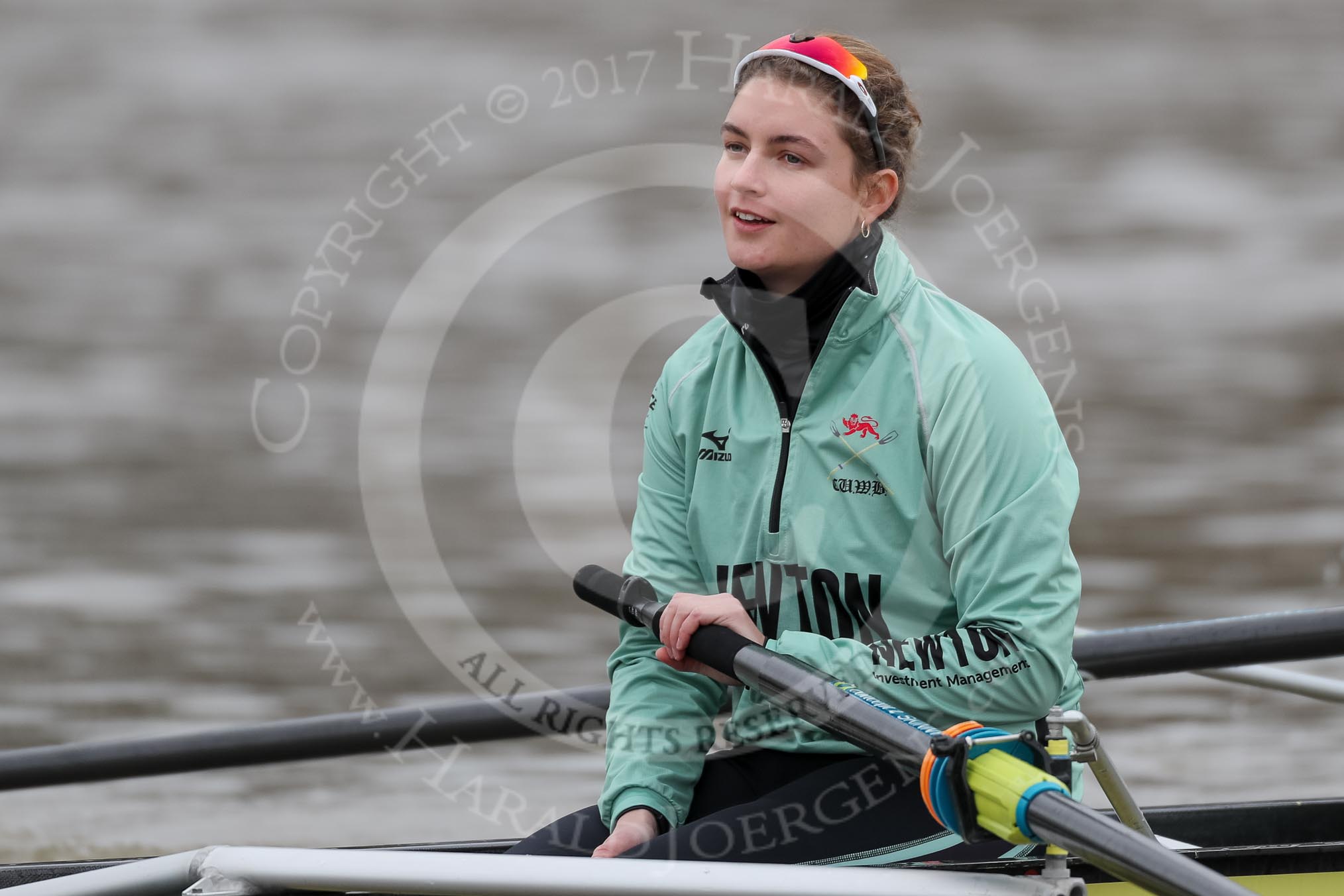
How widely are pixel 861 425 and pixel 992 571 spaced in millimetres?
183

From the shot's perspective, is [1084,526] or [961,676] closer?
[961,676]

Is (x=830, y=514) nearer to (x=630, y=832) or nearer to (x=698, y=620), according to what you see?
(x=698, y=620)

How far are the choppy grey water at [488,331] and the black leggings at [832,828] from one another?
1.64 metres

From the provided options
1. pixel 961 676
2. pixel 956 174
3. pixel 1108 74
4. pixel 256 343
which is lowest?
pixel 961 676

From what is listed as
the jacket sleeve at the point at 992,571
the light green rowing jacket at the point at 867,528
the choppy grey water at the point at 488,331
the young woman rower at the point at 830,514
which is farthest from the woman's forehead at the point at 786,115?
the choppy grey water at the point at 488,331

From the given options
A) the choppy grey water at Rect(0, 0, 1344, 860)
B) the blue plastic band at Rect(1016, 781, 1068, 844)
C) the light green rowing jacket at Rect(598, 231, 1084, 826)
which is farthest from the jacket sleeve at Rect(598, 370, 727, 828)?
the choppy grey water at Rect(0, 0, 1344, 860)

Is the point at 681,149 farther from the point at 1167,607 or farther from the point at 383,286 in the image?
the point at 1167,607

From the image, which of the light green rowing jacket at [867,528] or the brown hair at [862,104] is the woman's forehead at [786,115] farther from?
the light green rowing jacket at [867,528]

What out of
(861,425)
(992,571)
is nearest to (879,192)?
(861,425)

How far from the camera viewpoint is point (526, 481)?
10.1ft

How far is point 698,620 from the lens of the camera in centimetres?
120

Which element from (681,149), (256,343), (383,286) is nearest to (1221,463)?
(681,149)

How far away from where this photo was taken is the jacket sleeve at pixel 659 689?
1285 mm

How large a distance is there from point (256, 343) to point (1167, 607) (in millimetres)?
2160
